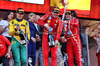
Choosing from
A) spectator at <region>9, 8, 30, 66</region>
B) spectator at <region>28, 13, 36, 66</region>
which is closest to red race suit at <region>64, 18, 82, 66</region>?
spectator at <region>28, 13, 36, 66</region>

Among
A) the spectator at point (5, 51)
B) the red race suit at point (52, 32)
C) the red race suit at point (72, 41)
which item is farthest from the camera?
the red race suit at point (72, 41)

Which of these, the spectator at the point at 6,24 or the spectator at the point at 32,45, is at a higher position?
the spectator at the point at 6,24

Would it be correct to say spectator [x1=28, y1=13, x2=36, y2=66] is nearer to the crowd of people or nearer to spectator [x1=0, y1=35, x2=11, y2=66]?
the crowd of people

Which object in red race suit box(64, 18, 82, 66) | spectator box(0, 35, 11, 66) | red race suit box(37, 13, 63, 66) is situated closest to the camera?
spectator box(0, 35, 11, 66)

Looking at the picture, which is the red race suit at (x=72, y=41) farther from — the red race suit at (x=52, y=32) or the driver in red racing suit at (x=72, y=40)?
the red race suit at (x=52, y=32)

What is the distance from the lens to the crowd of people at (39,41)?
3922 mm

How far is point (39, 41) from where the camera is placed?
4.06 m

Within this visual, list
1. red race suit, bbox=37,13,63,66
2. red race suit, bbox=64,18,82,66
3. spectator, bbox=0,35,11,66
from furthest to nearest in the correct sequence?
red race suit, bbox=64,18,82,66
red race suit, bbox=37,13,63,66
spectator, bbox=0,35,11,66

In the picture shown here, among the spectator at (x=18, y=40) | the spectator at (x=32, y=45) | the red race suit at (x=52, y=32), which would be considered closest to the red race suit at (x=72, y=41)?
the red race suit at (x=52, y=32)

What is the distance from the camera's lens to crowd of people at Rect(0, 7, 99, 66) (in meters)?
3.92

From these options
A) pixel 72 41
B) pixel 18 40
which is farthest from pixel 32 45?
pixel 72 41

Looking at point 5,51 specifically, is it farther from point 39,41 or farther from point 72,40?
point 72,40

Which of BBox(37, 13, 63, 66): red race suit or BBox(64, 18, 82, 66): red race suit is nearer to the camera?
BBox(37, 13, 63, 66): red race suit

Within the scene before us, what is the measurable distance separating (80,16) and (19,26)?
4.69 feet
